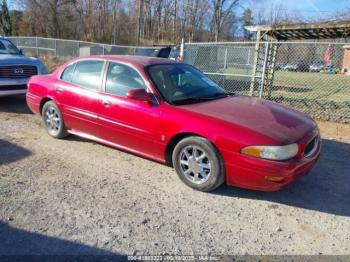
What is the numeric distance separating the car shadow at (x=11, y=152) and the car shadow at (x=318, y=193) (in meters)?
3.00

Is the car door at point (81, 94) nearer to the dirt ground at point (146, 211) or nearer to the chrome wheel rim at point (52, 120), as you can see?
the chrome wheel rim at point (52, 120)

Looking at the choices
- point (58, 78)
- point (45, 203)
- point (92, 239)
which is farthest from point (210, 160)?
point (58, 78)

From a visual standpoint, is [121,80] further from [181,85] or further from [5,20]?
[5,20]

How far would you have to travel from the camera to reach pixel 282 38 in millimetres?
13086

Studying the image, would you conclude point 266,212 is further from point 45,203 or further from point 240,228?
point 45,203

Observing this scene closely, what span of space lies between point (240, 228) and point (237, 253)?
431 mm

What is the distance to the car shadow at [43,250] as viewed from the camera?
2873 mm

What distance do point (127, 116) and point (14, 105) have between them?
5311 mm

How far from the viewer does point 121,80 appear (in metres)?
4.94

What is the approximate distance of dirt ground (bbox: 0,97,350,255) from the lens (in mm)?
3105

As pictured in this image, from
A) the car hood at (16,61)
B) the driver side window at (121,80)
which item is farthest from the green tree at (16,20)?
the driver side window at (121,80)

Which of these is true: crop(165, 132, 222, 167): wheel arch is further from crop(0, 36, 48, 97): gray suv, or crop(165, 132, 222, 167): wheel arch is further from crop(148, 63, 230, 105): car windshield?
crop(0, 36, 48, 97): gray suv

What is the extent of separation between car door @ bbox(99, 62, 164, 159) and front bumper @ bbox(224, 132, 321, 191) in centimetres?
104

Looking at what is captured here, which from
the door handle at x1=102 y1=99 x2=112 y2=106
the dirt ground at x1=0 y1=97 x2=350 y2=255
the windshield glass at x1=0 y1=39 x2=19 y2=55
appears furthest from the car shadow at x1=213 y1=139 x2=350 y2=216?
the windshield glass at x1=0 y1=39 x2=19 y2=55
